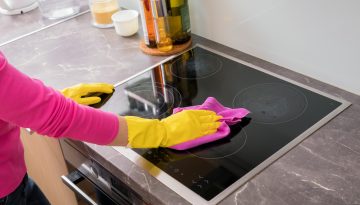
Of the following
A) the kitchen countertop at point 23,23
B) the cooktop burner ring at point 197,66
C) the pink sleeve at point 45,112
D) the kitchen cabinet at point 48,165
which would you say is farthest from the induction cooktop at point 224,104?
the kitchen countertop at point 23,23

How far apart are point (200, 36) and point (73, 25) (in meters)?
0.53

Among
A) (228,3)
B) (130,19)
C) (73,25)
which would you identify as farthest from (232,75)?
(73,25)

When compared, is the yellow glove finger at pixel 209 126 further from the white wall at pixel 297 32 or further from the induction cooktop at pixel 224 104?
the white wall at pixel 297 32

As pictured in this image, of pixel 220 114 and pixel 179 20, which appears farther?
pixel 179 20

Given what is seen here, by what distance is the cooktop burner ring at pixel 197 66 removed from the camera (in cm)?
140

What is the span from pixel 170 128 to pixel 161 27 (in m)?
0.47

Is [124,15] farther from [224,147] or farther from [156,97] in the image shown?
[224,147]

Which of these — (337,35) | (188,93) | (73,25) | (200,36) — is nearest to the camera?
(337,35)

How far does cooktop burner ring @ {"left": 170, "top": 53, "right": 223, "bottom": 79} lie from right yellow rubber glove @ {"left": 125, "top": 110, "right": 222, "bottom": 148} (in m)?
0.29

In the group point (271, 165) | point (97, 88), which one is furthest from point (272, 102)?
point (97, 88)

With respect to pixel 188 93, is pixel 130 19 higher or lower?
higher

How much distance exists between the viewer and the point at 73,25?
179 centimetres

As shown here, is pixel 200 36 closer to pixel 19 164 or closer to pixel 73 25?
pixel 73 25

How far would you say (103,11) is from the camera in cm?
169
